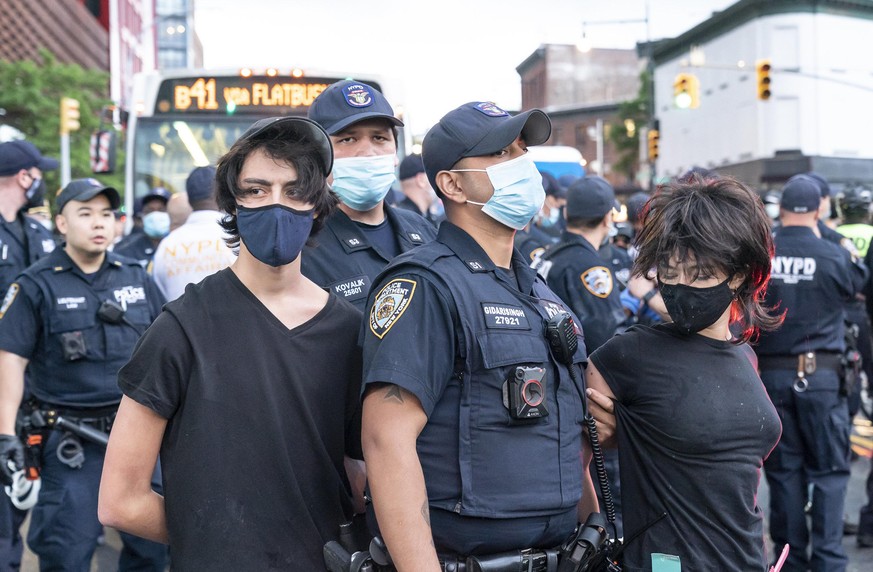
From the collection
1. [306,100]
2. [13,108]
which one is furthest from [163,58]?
[306,100]

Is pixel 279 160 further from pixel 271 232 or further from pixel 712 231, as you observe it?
pixel 712 231

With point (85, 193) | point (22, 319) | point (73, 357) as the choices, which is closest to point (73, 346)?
point (73, 357)

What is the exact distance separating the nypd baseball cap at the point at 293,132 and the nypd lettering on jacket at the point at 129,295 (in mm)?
2547

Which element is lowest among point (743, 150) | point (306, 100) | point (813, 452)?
point (813, 452)

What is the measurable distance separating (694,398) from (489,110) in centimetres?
101

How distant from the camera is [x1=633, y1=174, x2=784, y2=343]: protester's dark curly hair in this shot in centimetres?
287

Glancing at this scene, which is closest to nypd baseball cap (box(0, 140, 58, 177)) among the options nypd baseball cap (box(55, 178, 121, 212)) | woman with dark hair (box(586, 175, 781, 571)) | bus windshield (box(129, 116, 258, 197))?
nypd baseball cap (box(55, 178, 121, 212))

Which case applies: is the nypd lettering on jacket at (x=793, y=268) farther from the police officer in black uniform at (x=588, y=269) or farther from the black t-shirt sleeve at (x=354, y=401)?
the black t-shirt sleeve at (x=354, y=401)

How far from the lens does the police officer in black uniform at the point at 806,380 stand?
5715 mm

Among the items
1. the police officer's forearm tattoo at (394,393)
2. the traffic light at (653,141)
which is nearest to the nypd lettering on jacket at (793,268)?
the police officer's forearm tattoo at (394,393)

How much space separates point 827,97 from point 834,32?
3.37 metres

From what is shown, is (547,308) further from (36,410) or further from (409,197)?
(409,197)

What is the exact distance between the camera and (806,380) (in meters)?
5.79

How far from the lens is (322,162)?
291 cm
